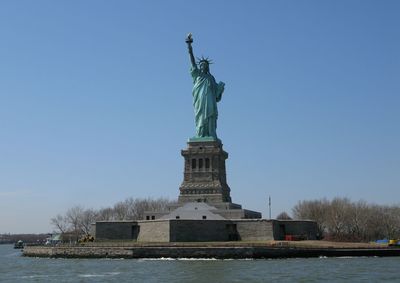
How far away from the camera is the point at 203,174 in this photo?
67000 millimetres

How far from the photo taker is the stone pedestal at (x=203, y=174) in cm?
6575

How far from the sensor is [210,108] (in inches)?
2741

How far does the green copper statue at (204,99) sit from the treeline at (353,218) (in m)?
18.6

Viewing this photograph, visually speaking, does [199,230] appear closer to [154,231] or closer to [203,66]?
[154,231]

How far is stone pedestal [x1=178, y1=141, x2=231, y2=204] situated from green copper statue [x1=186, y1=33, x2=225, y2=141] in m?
1.83

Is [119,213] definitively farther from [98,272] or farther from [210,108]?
[98,272]

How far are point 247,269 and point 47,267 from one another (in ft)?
48.4

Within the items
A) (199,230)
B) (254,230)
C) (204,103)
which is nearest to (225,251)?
(199,230)

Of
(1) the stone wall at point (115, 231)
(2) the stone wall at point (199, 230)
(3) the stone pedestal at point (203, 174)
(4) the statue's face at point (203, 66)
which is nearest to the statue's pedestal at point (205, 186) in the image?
(3) the stone pedestal at point (203, 174)

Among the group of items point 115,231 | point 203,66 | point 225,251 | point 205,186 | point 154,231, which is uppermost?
point 203,66

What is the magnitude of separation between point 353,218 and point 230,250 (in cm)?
3246

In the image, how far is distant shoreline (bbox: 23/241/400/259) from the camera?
50.1 m

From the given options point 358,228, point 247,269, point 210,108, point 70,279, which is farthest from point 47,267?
point 358,228

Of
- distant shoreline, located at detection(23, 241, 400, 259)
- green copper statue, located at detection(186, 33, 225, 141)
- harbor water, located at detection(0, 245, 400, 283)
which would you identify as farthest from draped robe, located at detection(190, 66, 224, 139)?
harbor water, located at detection(0, 245, 400, 283)
